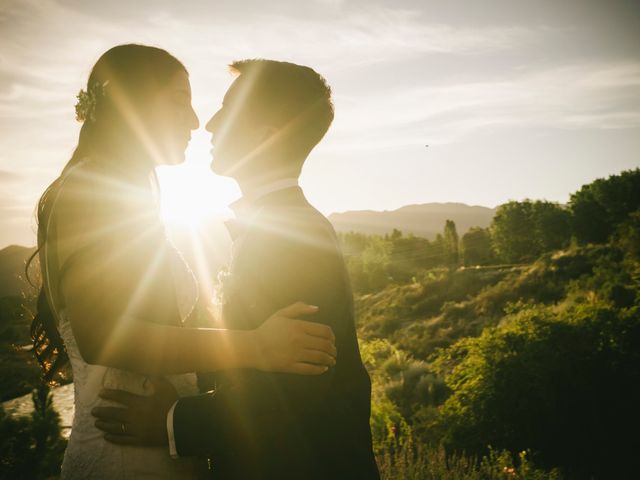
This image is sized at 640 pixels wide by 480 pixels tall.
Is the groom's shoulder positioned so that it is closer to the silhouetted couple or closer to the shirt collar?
the silhouetted couple

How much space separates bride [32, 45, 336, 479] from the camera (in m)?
1.53

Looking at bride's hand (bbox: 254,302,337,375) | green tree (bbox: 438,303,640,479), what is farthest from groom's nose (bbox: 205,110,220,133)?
green tree (bbox: 438,303,640,479)

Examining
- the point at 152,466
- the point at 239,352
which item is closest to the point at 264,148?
the point at 239,352

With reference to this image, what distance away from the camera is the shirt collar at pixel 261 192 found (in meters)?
2.16

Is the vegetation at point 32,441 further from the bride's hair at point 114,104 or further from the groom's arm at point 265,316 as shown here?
the groom's arm at point 265,316

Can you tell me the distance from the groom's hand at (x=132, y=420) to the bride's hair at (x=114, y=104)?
636mm

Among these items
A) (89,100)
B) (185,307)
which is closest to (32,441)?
(185,307)

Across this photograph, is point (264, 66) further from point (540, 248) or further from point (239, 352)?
point (540, 248)

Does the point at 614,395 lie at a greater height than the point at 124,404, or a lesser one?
lesser

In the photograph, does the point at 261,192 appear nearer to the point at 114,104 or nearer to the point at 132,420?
the point at 114,104

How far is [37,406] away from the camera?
5.34 m

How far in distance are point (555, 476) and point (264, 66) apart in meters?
6.24

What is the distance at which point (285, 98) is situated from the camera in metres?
2.26

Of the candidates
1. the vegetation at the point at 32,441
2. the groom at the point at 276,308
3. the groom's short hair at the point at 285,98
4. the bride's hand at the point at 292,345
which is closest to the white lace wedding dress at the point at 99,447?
the groom at the point at 276,308
